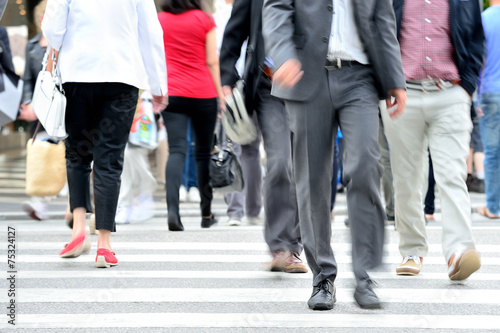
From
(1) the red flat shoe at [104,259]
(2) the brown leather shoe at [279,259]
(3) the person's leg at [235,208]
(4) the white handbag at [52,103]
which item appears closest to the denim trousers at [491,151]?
(3) the person's leg at [235,208]

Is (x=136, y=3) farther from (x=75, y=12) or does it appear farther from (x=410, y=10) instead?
(x=410, y=10)

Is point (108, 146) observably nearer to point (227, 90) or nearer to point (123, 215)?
point (227, 90)

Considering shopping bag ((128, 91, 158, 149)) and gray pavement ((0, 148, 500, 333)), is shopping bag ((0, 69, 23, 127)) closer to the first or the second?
gray pavement ((0, 148, 500, 333))

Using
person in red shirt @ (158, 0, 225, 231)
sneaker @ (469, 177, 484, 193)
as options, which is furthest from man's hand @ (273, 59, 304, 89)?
sneaker @ (469, 177, 484, 193)

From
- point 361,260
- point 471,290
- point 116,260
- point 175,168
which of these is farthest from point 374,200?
point 175,168

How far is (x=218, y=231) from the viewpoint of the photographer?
8195 mm

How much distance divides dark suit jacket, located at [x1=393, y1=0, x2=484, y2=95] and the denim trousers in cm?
373

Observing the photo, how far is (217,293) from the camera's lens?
5141mm

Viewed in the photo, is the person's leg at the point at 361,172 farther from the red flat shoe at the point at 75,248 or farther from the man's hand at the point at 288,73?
the red flat shoe at the point at 75,248

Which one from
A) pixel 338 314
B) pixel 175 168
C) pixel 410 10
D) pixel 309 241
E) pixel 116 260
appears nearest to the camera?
pixel 338 314

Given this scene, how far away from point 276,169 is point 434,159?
1004 mm

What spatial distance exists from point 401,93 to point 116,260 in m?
2.49

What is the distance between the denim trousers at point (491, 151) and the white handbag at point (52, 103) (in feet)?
16.1

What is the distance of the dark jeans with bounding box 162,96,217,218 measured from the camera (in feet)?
25.9
